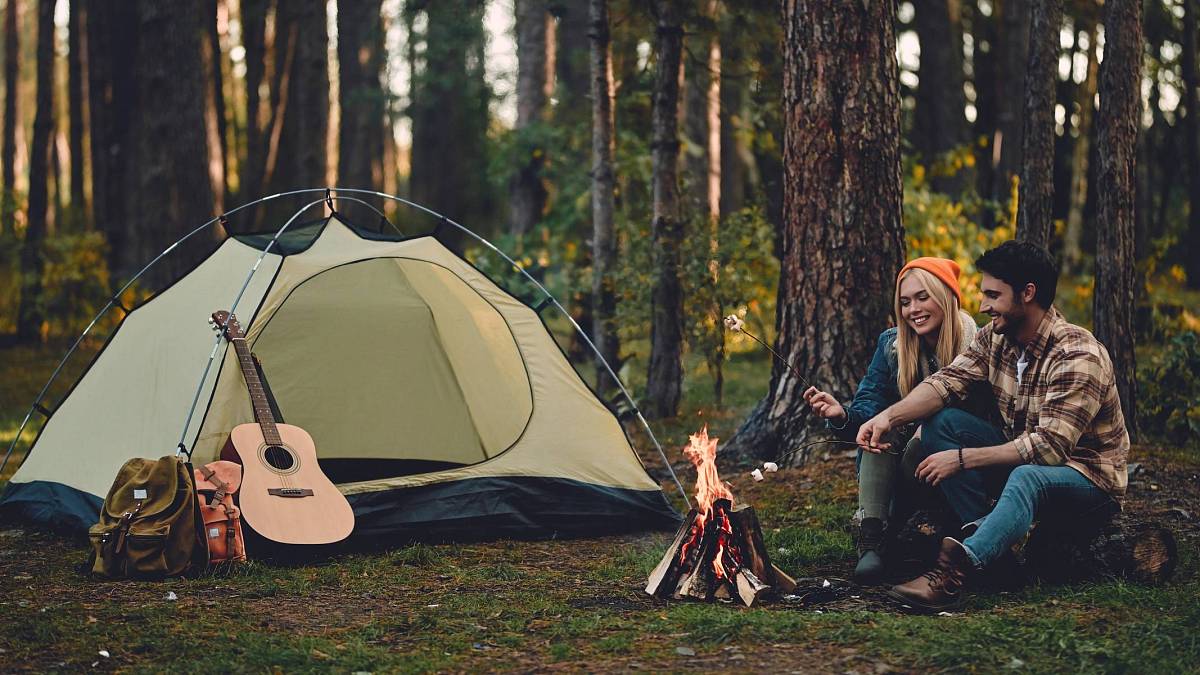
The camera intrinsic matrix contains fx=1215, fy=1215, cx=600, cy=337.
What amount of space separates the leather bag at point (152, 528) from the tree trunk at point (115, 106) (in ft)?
32.5

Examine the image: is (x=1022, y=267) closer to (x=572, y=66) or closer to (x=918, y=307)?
(x=918, y=307)

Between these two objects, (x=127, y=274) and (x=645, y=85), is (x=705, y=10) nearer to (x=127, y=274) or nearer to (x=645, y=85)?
(x=645, y=85)

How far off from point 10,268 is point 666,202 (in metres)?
9.47

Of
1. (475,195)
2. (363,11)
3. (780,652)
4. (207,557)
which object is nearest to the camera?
(780,652)

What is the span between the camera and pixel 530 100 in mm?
13297

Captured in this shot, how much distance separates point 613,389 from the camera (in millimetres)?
9281

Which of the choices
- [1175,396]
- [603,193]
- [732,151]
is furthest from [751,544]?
[732,151]

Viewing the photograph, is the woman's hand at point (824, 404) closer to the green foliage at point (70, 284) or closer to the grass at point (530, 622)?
the grass at point (530, 622)

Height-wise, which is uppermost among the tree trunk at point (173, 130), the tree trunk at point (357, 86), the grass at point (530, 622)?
the tree trunk at point (357, 86)

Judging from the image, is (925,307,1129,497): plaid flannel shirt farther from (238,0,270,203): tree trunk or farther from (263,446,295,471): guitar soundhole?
(238,0,270,203): tree trunk

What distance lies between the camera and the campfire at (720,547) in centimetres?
436

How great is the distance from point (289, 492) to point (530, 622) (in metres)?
1.54

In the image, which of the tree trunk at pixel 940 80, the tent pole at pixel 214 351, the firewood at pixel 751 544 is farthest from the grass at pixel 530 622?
the tree trunk at pixel 940 80

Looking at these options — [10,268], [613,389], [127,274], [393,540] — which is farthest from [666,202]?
[10,268]
